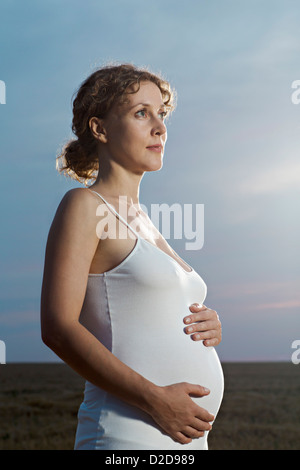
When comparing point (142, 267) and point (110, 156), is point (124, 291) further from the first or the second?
point (110, 156)

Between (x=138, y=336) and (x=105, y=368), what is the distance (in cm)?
20

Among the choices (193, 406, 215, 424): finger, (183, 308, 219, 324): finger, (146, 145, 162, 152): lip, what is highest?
(146, 145, 162, 152): lip

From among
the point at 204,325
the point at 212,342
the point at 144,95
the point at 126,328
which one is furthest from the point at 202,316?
the point at 144,95

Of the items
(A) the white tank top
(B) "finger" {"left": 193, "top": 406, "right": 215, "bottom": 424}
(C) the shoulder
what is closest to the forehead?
(C) the shoulder

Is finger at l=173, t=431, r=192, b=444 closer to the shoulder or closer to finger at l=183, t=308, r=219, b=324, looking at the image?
finger at l=183, t=308, r=219, b=324

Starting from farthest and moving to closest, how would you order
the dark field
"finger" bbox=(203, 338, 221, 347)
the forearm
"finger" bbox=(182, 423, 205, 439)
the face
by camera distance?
the dark field, the face, "finger" bbox=(203, 338, 221, 347), "finger" bbox=(182, 423, 205, 439), the forearm

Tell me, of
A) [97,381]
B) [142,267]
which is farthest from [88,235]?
[97,381]

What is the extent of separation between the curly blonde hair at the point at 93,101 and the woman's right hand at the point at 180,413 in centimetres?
123

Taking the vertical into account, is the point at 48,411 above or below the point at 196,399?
below

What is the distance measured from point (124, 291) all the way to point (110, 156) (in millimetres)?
714

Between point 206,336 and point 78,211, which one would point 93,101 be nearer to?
point 78,211

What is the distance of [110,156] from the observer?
8.73 feet

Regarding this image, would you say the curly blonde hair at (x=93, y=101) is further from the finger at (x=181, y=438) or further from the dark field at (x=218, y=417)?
the dark field at (x=218, y=417)

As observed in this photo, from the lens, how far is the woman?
213 centimetres
